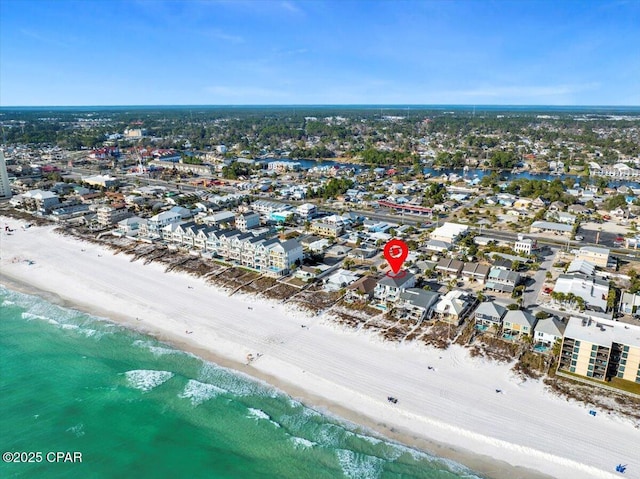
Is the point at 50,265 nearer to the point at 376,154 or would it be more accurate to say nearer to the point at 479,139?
the point at 376,154

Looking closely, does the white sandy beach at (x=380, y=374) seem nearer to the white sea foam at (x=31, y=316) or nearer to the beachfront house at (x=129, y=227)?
the white sea foam at (x=31, y=316)

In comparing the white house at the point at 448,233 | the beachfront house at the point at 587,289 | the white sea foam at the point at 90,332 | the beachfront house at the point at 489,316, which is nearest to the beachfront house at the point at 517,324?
the beachfront house at the point at 489,316

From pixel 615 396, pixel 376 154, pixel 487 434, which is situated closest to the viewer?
pixel 487 434

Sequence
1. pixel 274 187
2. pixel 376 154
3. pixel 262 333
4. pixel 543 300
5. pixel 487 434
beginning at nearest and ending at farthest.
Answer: pixel 487 434 < pixel 262 333 < pixel 543 300 < pixel 274 187 < pixel 376 154

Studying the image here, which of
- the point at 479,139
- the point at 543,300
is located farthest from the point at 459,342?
→ the point at 479,139

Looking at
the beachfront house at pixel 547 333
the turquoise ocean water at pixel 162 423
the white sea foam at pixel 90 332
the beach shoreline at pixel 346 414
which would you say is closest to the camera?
the beach shoreline at pixel 346 414

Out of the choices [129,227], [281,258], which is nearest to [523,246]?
[281,258]
